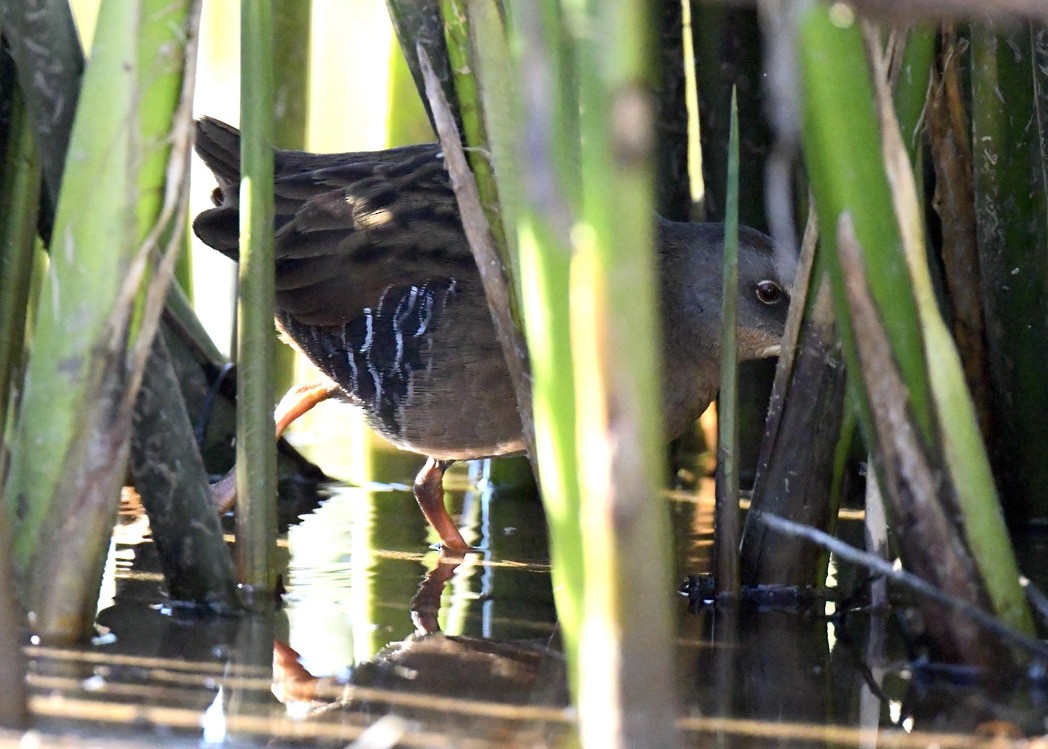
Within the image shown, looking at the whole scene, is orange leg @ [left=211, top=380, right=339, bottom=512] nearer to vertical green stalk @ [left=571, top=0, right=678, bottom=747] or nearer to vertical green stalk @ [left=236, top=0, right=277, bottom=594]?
vertical green stalk @ [left=236, top=0, right=277, bottom=594]

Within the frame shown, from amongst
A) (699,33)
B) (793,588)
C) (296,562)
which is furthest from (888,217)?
(699,33)

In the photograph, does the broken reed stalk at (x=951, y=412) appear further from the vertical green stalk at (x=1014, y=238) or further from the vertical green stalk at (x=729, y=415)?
the vertical green stalk at (x=1014, y=238)

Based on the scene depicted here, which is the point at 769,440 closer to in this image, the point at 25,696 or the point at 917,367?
the point at 917,367

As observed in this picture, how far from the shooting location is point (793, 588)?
2369 millimetres

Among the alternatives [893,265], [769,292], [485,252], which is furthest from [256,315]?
[769,292]

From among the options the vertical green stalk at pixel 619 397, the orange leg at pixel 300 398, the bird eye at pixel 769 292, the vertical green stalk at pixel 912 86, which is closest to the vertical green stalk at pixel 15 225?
the orange leg at pixel 300 398

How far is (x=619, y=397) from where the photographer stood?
111cm

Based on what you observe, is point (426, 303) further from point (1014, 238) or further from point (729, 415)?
point (1014, 238)

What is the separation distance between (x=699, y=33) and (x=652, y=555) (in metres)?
2.27

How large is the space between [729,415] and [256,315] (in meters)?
0.74

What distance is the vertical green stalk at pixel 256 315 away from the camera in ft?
6.80

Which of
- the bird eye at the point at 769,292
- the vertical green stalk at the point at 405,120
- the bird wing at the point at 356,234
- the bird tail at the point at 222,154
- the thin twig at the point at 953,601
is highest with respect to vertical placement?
the vertical green stalk at the point at 405,120

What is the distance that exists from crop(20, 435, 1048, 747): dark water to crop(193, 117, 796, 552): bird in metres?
0.51

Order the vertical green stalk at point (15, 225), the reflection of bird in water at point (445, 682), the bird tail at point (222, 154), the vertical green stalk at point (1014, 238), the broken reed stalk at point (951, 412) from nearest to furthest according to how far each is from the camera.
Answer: the broken reed stalk at point (951, 412) < the reflection of bird in water at point (445, 682) < the vertical green stalk at point (15, 225) < the vertical green stalk at point (1014, 238) < the bird tail at point (222, 154)
